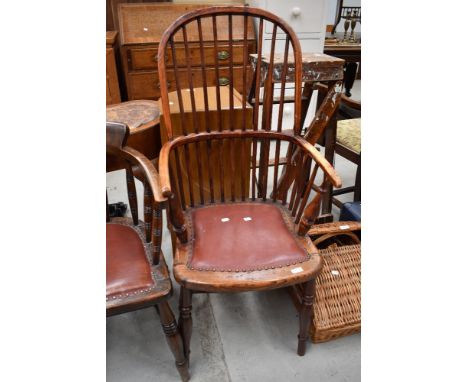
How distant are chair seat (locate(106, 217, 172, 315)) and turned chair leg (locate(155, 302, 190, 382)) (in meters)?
0.07

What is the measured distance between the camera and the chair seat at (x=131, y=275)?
0.99m

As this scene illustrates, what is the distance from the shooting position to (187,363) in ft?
3.95

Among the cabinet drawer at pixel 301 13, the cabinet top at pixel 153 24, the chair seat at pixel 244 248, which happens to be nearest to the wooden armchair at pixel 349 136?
the chair seat at pixel 244 248

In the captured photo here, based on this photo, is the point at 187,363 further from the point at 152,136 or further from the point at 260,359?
the point at 152,136

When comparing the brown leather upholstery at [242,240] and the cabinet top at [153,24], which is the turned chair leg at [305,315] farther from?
the cabinet top at [153,24]

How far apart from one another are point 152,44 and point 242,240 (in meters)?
2.15

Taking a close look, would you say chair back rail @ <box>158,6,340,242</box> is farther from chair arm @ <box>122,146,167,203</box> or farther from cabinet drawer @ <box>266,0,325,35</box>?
cabinet drawer @ <box>266,0,325,35</box>

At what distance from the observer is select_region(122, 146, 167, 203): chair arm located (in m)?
0.93

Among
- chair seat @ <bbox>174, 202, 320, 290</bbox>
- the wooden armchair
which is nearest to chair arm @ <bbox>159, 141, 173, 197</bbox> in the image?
chair seat @ <bbox>174, 202, 320, 290</bbox>

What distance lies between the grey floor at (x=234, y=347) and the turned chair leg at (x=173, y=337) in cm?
8

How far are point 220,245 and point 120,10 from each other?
2.47 m

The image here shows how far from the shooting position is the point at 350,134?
1945mm
